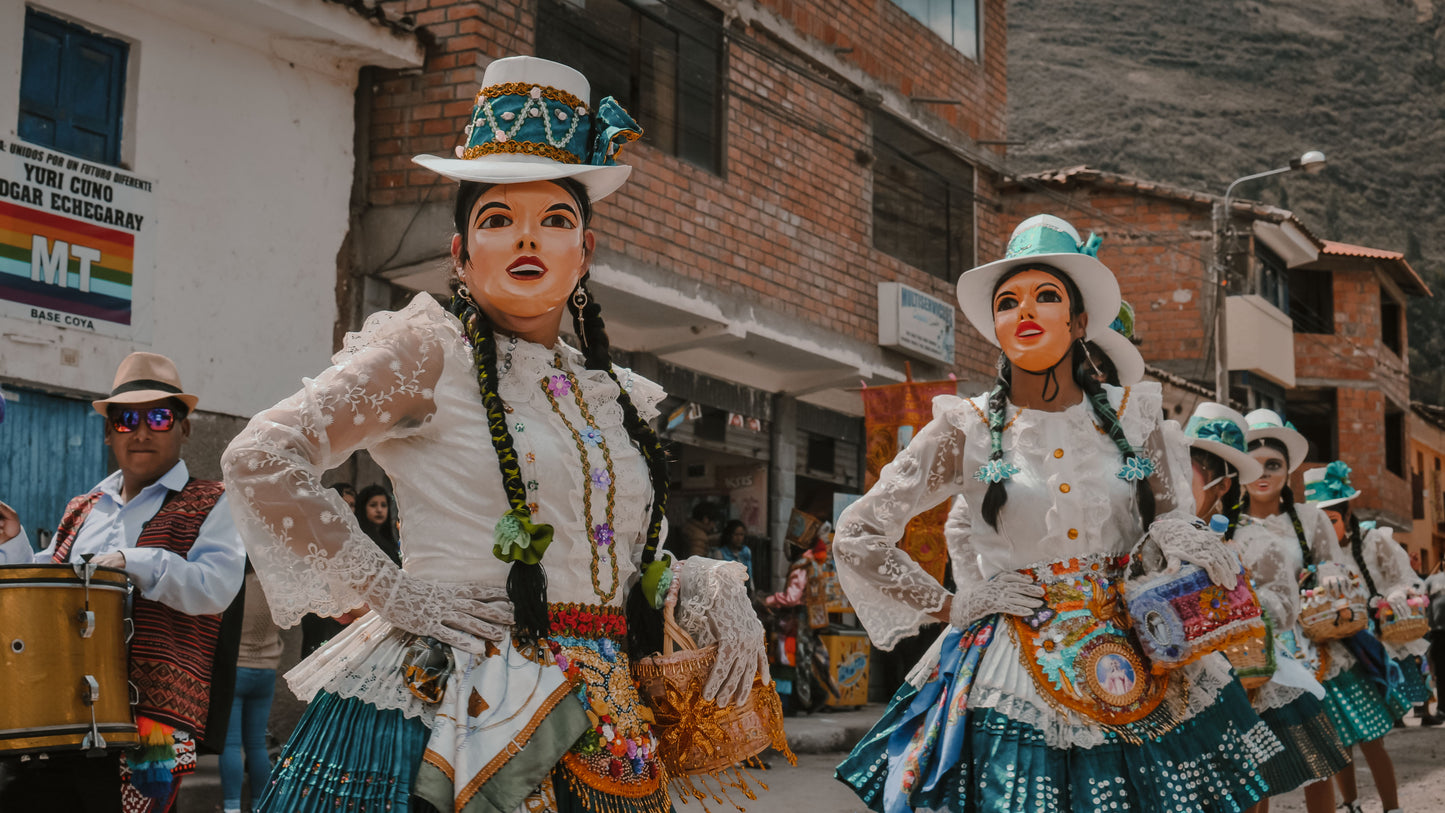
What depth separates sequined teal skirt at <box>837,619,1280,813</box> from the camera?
460 centimetres

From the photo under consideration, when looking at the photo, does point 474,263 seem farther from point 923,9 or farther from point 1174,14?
point 1174,14

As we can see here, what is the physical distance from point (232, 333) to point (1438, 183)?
73.0m

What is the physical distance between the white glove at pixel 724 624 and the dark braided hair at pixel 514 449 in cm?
10

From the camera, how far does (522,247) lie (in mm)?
3471

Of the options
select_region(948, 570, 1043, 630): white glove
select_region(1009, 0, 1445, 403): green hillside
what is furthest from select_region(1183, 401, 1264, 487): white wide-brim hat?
select_region(1009, 0, 1445, 403): green hillside

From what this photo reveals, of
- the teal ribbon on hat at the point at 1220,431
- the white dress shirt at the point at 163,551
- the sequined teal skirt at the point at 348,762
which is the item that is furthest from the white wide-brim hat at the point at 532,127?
the teal ribbon on hat at the point at 1220,431

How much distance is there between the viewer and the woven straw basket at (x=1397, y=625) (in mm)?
9125

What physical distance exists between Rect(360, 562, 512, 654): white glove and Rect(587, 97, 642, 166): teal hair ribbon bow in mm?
1083

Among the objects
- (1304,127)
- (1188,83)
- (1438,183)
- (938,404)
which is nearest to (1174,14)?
(1188,83)

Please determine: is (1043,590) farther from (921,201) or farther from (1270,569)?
(921,201)

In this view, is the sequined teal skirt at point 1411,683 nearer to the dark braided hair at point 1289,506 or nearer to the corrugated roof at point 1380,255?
the dark braided hair at point 1289,506

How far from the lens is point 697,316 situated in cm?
1325

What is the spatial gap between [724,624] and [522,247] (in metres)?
0.98

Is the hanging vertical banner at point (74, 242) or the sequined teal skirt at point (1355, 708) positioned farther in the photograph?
the hanging vertical banner at point (74, 242)
